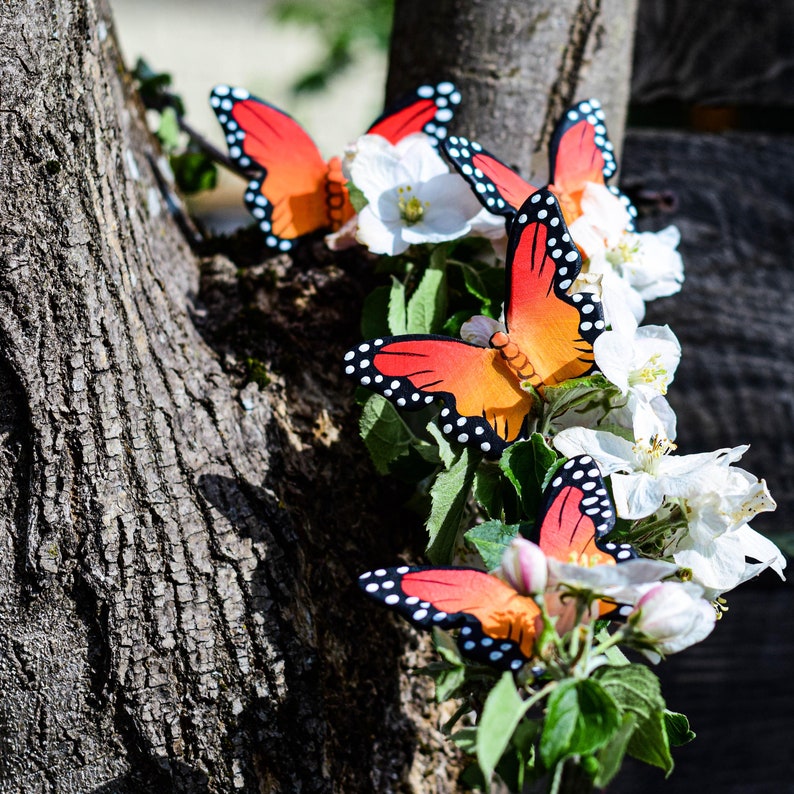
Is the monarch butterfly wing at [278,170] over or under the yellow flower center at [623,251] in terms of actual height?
over

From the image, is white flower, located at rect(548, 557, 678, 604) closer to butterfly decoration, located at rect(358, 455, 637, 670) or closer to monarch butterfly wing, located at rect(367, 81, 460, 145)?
butterfly decoration, located at rect(358, 455, 637, 670)

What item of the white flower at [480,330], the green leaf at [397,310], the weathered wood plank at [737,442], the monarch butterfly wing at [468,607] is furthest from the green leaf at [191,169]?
the monarch butterfly wing at [468,607]

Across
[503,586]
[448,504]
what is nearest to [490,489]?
[448,504]

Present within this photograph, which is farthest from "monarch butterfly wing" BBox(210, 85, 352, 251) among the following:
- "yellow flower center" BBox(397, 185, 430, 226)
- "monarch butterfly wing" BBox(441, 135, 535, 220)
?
"monarch butterfly wing" BBox(441, 135, 535, 220)

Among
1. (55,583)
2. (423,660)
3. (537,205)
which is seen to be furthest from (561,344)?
(55,583)

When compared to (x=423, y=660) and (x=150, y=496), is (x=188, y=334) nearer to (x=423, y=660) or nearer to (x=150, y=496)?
(x=150, y=496)

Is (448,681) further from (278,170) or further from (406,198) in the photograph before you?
(278,170)

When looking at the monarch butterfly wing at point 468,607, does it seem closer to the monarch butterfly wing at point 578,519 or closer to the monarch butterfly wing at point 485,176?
the monarch butterfly wing at point 578,519
